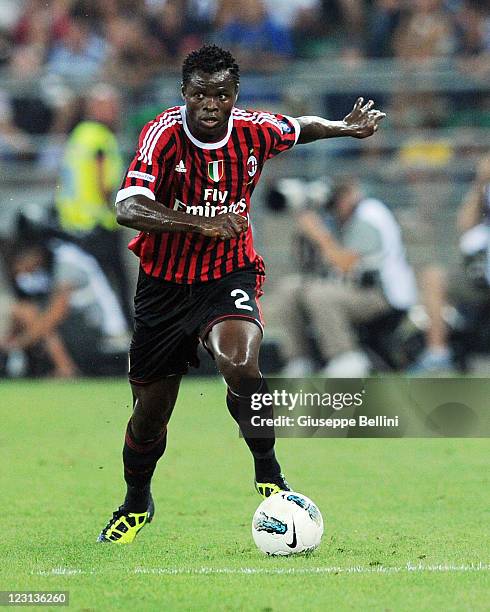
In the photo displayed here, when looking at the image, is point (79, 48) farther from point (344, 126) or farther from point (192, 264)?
point (192, 264)

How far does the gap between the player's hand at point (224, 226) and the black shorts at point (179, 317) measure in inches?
18.4

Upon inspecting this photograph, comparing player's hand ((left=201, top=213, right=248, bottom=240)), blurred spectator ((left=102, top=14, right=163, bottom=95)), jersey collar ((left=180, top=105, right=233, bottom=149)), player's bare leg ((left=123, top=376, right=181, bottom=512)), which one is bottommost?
player's bare leg ((left=123, top=376, right=181, bottom=512))

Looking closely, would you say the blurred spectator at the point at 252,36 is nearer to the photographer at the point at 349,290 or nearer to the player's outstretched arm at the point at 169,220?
the photographer at the point at 349,290

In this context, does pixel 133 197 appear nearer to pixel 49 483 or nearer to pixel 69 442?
pixel 49 483

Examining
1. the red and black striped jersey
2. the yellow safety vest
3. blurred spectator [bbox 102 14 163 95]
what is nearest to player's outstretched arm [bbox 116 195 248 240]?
the red and black striped jersey

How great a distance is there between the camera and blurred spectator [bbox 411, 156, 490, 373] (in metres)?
14.2

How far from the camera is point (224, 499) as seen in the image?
7.43 meters

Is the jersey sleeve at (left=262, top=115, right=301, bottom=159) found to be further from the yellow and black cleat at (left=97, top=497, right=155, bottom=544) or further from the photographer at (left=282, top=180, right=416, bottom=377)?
the photographer at (left=282, top=180, right=416, bottom=377)

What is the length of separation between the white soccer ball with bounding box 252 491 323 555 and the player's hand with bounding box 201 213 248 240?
4.08 feet

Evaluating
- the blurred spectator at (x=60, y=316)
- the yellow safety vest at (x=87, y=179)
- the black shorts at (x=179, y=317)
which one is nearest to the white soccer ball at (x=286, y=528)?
the black shorts at (x=179, y=317)

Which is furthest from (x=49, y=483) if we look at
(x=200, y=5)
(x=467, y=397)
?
(x=200, y=5)

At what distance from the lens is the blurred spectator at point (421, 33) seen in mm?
16812

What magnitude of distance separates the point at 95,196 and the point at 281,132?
28.9 feet

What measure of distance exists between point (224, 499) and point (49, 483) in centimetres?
129
